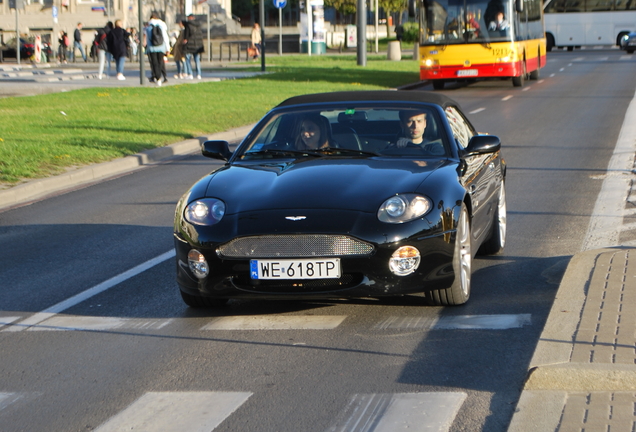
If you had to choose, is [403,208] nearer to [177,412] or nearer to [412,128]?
[412,128]

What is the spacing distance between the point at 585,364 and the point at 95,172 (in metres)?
10.7

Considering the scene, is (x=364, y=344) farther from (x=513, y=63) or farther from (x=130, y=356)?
(x=513, y=63)

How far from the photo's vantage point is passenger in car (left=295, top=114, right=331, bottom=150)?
721cm

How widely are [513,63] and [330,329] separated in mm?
26046

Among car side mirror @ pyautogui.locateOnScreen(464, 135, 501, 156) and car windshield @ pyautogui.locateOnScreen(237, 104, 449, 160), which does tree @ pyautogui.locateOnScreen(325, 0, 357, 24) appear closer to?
car windshield @ pyautogui.locateOnScreen(237, 104, 449, 160)

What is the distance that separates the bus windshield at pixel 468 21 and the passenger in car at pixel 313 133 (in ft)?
80.3

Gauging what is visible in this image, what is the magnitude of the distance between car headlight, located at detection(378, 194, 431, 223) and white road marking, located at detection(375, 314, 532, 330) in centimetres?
62

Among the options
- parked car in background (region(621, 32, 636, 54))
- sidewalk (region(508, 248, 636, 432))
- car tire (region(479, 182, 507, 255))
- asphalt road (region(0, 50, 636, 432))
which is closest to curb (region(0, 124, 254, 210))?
asphalt road (region(0, 50, 636, 432))

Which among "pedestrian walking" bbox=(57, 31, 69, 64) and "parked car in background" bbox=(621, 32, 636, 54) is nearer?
"pedestrian walking" bbox=(57, 31, 69, 64)

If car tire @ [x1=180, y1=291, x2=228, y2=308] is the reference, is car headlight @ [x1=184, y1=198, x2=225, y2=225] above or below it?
above

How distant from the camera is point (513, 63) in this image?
3081 cm

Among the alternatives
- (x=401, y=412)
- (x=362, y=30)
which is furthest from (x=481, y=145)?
(x=362, y=30)

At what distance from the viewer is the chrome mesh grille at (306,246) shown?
5.86 metres

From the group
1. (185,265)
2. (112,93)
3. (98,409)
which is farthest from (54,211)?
(112,93)
